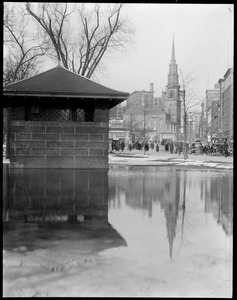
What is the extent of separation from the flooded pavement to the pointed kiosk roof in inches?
319

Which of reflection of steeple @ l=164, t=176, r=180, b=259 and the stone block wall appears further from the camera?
the stone block wall

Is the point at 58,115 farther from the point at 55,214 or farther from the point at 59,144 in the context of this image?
the point at 55,214

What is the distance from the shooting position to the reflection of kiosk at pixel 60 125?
19312 mm

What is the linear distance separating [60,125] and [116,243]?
14155 millimetres

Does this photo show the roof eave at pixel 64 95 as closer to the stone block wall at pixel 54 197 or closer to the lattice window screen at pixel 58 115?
the lattice window screen at pixel 58 115

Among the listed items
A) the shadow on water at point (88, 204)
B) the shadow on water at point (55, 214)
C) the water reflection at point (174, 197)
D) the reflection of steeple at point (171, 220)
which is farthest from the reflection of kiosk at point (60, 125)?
the reflection of steeple at point (171, 220)

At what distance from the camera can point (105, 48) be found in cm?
3609

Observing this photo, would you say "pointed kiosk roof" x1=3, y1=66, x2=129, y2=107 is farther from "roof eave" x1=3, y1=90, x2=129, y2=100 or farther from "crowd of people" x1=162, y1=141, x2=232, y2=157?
"crowd of people" x1=162, y1=141, x2=232, y2=157

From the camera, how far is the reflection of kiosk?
19.3 meters

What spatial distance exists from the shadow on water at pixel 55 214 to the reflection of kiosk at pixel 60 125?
6.07 metres

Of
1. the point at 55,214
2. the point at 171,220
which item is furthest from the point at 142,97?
the point at 171,220

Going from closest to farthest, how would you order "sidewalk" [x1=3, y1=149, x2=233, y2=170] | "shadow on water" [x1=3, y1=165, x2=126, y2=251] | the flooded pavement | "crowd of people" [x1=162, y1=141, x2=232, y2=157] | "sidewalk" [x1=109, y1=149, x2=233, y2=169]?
the flooded pavement, "shadow on water" [x1=3, y1=165, x2=126, y2=251], "sidewalk" [x1=3, y1=149, x2=233, y2=170], "sidewalk" [x1=109, y1=149, x2=233, y2=169], "crowd of people" [x1=162, y1=141, x2=232, y2=157]

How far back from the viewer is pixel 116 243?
237 inches

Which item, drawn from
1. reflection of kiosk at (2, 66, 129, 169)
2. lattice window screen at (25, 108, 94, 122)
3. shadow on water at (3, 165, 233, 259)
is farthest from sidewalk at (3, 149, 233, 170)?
shadow on water at (3, 165, 233, 259)
